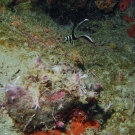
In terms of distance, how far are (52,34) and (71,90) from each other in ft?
7.59

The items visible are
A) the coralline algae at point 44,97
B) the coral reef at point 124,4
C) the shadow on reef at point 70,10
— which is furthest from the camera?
the coral reef at point 124,4

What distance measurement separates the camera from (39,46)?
13.2 feet

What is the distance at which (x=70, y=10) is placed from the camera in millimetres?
6219

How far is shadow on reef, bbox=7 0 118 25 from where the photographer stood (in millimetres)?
6051

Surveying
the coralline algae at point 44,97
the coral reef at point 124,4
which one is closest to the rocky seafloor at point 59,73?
the coralline algae at point 44,97

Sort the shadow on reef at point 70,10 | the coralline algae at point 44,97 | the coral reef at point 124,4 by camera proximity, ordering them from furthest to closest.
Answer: the coral reef at point 124,4 < the shadow on reef at point 70,10 < the coralline algae at point 44,97

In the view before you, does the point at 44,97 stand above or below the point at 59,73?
below

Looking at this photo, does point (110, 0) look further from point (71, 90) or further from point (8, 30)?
point (71, 90)

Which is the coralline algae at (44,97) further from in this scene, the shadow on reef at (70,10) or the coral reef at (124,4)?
the coral reef at (124,4)

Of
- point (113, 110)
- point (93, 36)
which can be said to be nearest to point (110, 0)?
point (93, 36)

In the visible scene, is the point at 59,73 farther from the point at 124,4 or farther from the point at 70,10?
the point at 124,4

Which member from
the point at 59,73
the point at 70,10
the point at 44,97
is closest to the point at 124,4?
the point at 70,10

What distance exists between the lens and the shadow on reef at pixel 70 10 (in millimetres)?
6051

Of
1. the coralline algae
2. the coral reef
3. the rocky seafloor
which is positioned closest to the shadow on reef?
the coral reef
